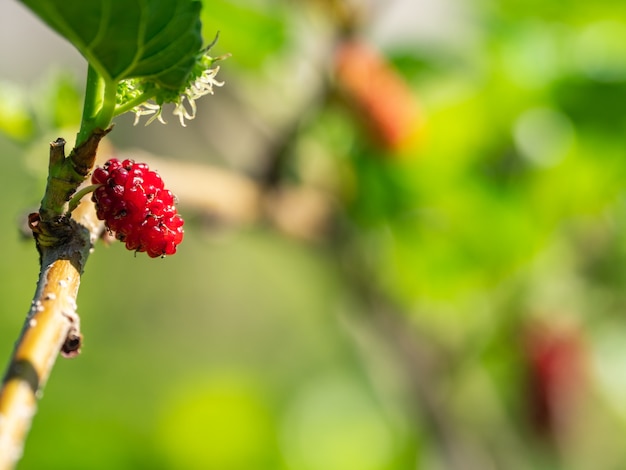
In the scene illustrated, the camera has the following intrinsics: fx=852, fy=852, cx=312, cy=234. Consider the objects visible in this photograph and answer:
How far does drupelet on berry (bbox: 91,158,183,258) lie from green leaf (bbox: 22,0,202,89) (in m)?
0.05

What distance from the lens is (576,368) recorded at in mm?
1247

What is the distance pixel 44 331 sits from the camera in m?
0.28

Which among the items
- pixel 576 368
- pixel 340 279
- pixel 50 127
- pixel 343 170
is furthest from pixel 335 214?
pixel 576 368

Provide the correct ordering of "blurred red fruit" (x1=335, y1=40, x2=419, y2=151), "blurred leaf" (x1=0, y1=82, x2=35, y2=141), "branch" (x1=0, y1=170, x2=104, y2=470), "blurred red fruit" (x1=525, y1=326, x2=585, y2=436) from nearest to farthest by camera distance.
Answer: "branch" (x1=0, y1=170, x2=104, y2=470) → "blurred leaf" (x1=0, y1=82, x2=35, y2=141) → "blurred red fruit" (x1=335, y1=40, x2=419, y2=151) → "blurred red fruit" (x1=525, y1=326, x2=585, y2=436)

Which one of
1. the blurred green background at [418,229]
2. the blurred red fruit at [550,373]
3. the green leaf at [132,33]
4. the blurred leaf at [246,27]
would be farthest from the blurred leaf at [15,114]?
the blurred red fruit at [550,373]

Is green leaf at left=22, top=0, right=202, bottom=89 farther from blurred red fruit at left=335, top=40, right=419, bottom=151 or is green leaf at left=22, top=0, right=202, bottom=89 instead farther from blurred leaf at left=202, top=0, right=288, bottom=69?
blurred red fruit at left=335, top=40, right=419, bottom=151

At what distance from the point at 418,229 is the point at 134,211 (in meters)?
0.67

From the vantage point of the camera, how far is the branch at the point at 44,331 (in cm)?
24

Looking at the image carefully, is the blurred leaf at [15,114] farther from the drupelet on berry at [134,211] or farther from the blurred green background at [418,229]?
the drupelet on berry at [134,211]

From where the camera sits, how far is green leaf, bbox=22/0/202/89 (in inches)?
12.3

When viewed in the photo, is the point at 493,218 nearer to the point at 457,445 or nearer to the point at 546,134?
the point at 546,134

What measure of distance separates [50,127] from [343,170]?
15.3 inches

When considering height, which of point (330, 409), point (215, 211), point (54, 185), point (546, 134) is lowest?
point (54, 185)

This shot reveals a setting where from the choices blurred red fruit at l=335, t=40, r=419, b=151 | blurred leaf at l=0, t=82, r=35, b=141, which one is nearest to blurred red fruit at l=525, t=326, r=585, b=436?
blurred red fruit at l=335, t=40, r=419, b=151
